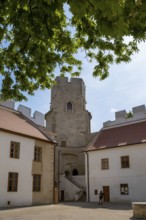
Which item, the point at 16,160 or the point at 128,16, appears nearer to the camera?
the point at 128,16

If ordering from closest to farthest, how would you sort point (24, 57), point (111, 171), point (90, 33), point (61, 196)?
point (90, 33), point (24, 57), point (111, 171), point (61, 196)

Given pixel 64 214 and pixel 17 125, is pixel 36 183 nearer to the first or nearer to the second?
pixel 17 125

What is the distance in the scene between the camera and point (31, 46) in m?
8.10

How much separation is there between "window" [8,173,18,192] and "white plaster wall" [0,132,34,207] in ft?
1.09

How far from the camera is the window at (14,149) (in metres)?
22.2

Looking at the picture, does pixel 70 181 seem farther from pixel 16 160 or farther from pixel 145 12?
pixel 145 12

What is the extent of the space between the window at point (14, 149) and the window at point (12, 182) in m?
1.64

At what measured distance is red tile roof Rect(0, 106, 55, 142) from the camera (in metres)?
22.8

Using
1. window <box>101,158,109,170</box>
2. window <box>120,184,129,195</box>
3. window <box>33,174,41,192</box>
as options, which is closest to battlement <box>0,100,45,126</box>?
window <box>33,174,41,192</box>

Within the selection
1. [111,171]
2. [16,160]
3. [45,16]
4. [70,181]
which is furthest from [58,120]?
[45,16]

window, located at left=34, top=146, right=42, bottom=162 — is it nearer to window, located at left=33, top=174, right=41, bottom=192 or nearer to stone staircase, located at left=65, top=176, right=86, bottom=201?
window, located at left=33, top=174, right=41, bottom=192

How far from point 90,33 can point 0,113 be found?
19138 millimetres

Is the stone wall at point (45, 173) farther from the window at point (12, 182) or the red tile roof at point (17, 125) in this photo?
the window at point (12, 182)

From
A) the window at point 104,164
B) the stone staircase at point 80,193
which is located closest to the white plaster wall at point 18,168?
the window at point 104,164
